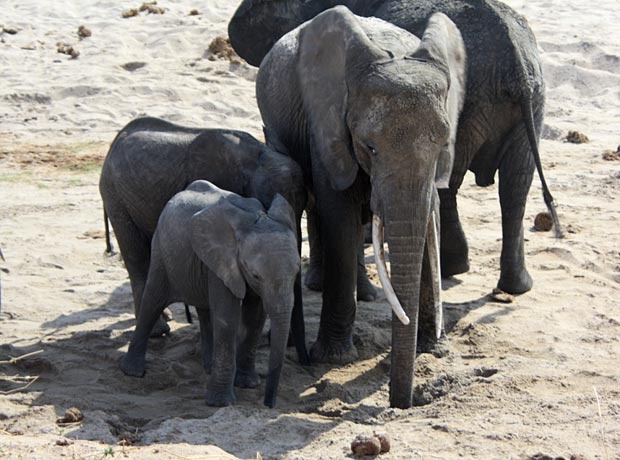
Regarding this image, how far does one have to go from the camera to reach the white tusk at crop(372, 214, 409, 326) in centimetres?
445

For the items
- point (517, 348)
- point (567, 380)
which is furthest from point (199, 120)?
point (567, 380)

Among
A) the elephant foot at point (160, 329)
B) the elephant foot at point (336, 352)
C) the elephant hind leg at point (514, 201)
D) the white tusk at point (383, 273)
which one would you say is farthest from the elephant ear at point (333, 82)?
the elephant hind leg at point (514, 201)

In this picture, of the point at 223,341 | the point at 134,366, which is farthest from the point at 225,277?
the point at 134,366

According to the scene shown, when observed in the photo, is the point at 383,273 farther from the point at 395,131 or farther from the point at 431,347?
the point at 431,347

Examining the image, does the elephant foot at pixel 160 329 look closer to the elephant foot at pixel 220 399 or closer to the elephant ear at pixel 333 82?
the elephant foot at pixel 220 399

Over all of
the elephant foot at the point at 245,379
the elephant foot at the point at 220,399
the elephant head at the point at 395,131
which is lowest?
the elephant foot at the point at 245,379

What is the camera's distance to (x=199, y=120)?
396 inches

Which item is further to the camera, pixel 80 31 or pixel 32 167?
pixel 80 31

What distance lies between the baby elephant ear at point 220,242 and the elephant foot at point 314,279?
182cm

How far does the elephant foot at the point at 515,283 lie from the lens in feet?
20.8

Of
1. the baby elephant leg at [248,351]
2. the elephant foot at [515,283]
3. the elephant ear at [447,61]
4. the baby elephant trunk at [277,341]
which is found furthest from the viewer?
the elephant foot at [515,283]

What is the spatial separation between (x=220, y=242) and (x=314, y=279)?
Answer: 1.92 meters

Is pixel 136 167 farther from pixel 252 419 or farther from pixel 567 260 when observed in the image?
pixel 567 260

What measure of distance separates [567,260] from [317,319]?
5.80 feet
